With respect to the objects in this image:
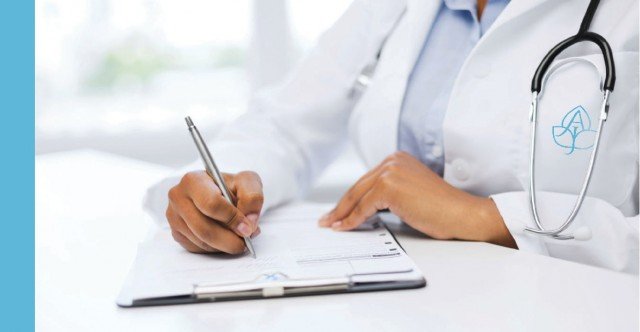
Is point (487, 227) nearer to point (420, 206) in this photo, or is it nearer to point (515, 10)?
point (420, 206)

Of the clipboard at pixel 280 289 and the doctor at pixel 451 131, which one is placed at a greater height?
the doctor at pixel 451 131

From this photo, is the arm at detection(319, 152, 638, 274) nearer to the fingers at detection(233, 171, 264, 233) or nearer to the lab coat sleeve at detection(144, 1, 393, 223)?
the fingers at detection(233, 171, 264, 233)

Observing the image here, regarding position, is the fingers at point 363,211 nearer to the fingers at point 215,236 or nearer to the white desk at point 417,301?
the white desk at point 417,301

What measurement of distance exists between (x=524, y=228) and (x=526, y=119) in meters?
0.16

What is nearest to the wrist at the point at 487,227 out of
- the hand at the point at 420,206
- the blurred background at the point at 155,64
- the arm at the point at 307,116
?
the hand at the point at 420,206

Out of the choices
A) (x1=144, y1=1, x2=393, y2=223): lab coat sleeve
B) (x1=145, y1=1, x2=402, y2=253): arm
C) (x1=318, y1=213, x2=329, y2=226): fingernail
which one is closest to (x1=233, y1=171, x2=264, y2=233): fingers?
(x1=318, y1=213, x2=329, y2=226): fingernail

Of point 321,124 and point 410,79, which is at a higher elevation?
point 410,79

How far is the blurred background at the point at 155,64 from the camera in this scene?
2.21 m

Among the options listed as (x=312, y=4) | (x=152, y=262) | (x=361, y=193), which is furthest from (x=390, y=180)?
(x=312, y=4)

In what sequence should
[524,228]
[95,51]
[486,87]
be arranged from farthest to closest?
[95,51] → [486,87] → [524,228]

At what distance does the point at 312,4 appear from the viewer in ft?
7.72

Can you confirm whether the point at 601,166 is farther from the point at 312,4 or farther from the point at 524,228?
the point at 312,4

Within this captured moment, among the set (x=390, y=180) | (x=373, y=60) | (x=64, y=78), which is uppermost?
(x=373, y=60)

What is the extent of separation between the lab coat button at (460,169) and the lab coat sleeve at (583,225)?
120 mm
